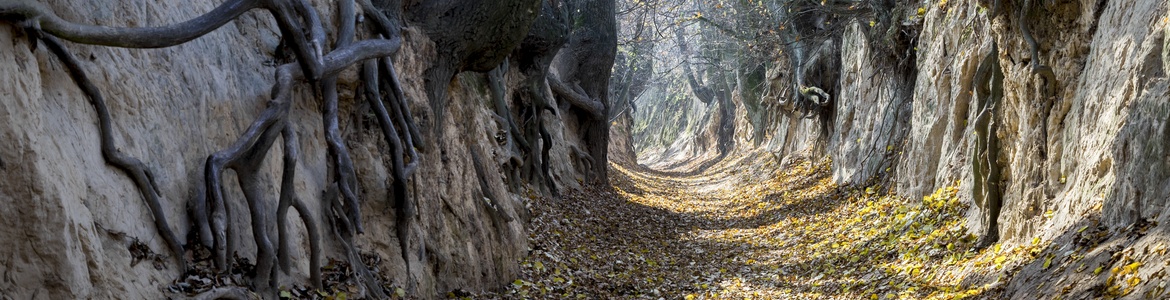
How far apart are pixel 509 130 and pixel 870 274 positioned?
20.6 ft

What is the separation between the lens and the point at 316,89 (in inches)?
250

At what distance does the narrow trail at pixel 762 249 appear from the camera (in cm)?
820

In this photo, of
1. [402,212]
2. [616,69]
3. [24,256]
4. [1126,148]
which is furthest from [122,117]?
[616,69]

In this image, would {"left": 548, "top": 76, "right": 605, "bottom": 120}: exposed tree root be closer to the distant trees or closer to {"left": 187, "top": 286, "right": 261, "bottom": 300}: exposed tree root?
the distant trees

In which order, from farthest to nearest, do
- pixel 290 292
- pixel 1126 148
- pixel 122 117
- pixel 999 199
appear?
pixel 999 199 < pixel 1126 148 < pixel 290 292 < pixel 122 117

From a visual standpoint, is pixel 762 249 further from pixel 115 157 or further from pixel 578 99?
pixel 115 157

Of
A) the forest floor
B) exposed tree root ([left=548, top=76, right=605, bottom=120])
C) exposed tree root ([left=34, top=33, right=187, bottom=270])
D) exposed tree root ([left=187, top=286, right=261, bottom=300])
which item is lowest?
the forest floor

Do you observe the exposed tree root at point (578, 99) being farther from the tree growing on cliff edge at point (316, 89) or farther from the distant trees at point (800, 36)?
the tree growing on cliff edge at point (316, 89)

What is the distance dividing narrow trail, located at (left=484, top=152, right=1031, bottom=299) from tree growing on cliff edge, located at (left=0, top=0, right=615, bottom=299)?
6.18ft

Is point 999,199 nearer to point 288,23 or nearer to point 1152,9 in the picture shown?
point 1152,9

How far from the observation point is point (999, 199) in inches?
308

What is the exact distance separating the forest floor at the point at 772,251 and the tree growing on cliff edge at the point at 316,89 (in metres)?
1.96

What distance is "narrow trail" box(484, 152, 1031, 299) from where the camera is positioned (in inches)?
323

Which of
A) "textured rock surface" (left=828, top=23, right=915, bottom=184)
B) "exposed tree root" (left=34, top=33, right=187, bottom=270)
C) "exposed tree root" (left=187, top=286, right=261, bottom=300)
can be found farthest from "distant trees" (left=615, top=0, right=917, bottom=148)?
"exposed tree root" (left=34, top=33, right=187, bottom=270)
